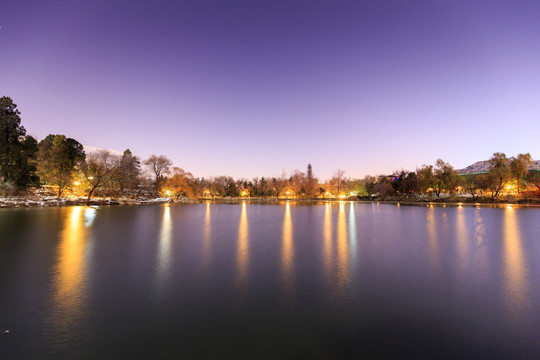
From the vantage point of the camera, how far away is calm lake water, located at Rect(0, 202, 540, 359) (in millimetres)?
4254

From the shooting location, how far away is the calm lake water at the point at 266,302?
14.0 feet

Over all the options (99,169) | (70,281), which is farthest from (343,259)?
(99,169)

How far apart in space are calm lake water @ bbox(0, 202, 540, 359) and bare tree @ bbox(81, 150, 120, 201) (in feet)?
127

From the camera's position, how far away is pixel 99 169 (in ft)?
147

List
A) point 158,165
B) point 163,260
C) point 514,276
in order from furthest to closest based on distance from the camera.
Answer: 1. point 158,165
2. point 163,260
3. point 514,276

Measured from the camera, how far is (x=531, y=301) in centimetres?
630

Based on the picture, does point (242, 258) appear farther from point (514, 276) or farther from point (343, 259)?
point (514, 276)

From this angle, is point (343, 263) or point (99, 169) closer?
point (343, 263)

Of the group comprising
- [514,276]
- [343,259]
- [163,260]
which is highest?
[163,260]

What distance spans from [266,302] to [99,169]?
48.6m

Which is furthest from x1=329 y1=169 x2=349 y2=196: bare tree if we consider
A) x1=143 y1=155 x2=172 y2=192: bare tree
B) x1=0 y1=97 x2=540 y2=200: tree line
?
x1=143 y1=155 x2=172 y2=192: bare tree

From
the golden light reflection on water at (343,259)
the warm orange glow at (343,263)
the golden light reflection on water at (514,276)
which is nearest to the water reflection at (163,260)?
the warm orange glow at (343,263)

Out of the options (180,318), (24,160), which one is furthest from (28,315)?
(24,160)

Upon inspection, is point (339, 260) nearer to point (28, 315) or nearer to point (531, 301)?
point (531, 301)
